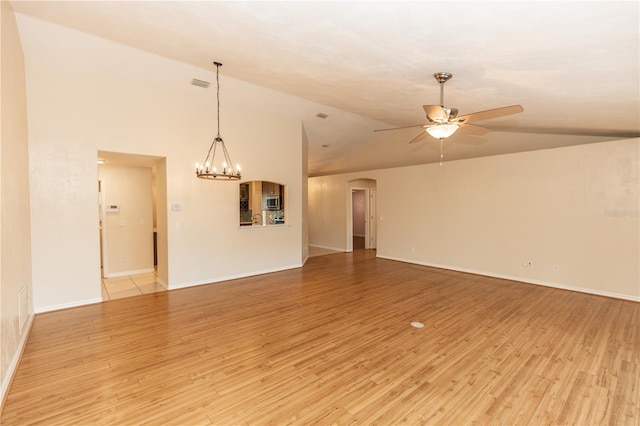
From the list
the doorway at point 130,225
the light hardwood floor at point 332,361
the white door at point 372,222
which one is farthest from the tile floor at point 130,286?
the white door at point 372,222

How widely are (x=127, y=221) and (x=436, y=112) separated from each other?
6265 mm

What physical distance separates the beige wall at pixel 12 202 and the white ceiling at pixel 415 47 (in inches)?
24.2

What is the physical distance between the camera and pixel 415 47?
9.45 ft

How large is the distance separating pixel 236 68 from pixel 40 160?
292 cm

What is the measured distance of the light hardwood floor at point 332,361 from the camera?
2152mm

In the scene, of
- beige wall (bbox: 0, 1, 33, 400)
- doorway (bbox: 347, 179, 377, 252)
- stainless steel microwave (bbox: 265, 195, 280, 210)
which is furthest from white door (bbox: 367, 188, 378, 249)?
beige wall (bbox: 0, 1, 33, 400)

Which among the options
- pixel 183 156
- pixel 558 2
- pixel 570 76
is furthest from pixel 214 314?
pixel 570 76

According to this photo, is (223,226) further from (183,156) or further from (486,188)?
(486,188)

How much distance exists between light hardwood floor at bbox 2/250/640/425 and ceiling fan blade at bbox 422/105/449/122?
8.04 ft

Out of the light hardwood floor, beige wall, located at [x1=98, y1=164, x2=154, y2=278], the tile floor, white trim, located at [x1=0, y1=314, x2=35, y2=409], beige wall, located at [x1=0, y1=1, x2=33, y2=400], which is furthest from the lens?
beige wall, located at [x1=98, y1=164, x2=154, y2=278]

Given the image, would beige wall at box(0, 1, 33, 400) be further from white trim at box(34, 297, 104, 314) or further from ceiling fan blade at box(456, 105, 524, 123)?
ceiling fan blade at box(456, 105, 524, 123)

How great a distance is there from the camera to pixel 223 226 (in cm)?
574

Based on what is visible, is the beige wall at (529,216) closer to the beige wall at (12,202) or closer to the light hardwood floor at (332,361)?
the light hardwood floor at (332,361)

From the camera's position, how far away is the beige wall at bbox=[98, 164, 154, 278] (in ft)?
19.8
